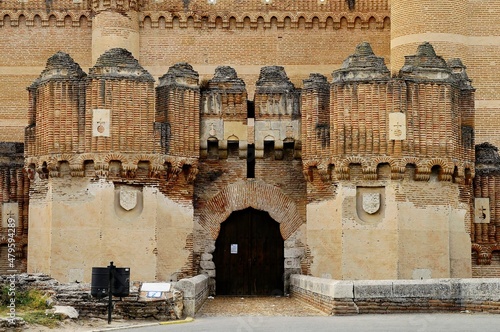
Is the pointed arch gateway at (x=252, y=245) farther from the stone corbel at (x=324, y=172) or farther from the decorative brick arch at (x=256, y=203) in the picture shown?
the stone corbel at (x=324, y=172)

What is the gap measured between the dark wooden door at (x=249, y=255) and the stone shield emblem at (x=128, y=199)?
2.97 m

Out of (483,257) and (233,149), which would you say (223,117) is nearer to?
(233,149)

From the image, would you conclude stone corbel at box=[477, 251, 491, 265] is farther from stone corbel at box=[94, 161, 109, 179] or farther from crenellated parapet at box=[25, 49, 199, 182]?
stone corbel at box=[94, 161, 109, 179]

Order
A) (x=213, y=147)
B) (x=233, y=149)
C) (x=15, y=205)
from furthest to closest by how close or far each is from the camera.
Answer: (x=15, y=205) < (x=233, y=149) < (x=213, y=147)

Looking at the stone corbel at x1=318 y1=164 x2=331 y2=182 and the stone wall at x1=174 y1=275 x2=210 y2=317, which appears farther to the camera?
the stone corbel at x1=318 y1=164 x2=331 y2=182

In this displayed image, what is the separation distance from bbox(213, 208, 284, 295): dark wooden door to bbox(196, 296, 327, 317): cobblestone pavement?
133cm

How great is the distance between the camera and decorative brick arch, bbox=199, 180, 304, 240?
25453 mm

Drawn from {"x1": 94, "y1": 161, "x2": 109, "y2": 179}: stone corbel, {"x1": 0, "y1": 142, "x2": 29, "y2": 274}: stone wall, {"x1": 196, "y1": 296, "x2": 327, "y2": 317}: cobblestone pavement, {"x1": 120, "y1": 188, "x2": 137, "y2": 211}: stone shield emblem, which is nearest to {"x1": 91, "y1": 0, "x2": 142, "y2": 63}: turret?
{"x1": 0, "y1": 142, "x2": 29, "y2": 274}: stone wall

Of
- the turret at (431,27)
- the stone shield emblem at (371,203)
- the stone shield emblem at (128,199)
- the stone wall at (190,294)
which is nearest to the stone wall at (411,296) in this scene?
the stone wall at (190,294)

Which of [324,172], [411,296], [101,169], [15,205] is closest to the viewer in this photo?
[411,296]

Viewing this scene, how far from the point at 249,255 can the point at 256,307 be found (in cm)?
442

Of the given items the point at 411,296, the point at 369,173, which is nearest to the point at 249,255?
the point at 369,173

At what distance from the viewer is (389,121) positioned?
927 inches

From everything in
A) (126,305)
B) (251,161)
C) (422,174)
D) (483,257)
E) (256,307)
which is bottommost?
(256,307)
